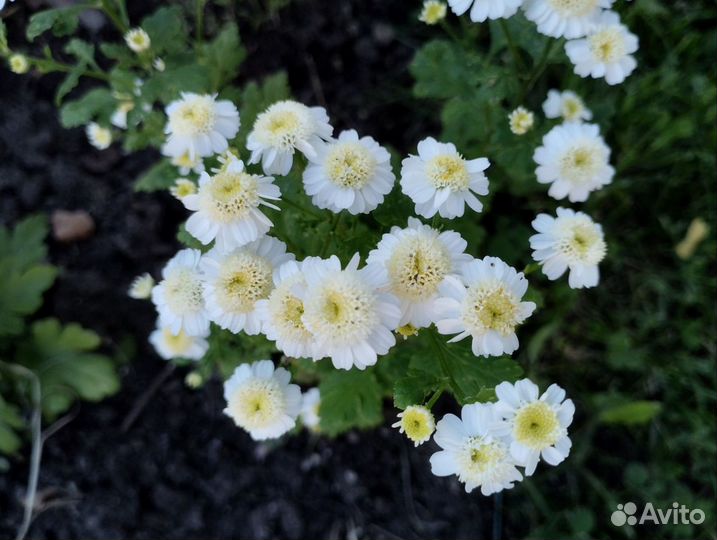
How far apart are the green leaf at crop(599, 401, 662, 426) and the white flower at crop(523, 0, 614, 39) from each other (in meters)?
1.32

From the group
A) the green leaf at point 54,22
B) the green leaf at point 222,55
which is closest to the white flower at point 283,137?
the green leaf at point 54,22

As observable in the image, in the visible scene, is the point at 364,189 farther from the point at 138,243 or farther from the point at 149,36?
the point at 138,243

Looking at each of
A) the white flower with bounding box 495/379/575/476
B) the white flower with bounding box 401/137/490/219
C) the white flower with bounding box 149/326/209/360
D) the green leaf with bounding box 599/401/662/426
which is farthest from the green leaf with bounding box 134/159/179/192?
the green leaf with bounding box 599/401/662/426

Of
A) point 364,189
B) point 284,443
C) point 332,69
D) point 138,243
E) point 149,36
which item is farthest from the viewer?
point 332,69

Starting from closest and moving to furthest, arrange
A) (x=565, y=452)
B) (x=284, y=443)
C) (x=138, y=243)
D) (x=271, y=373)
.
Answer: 1. (x=565, y=452)
2. (x=271, y=373)
3. (x=284, y=443)
4. (x=138, y=243)

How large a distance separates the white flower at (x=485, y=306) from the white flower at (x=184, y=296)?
560 millimetres

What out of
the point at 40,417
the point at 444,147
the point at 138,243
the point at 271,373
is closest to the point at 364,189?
the point at 444,147

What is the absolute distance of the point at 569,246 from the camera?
1518 millimetres

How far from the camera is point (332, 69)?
2838 mm

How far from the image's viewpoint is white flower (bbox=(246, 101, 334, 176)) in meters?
1.48

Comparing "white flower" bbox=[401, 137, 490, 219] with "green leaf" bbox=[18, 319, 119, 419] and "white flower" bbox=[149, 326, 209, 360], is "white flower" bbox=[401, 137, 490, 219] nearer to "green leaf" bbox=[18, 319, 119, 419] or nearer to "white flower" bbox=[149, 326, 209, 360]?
"white flower" bbox=[149, 326, 209, 360]

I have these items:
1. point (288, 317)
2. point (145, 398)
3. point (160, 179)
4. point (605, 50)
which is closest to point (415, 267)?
point (288, 317)

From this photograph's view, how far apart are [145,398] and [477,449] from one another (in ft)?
5.26

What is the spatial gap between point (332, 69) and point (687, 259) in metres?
1.61
